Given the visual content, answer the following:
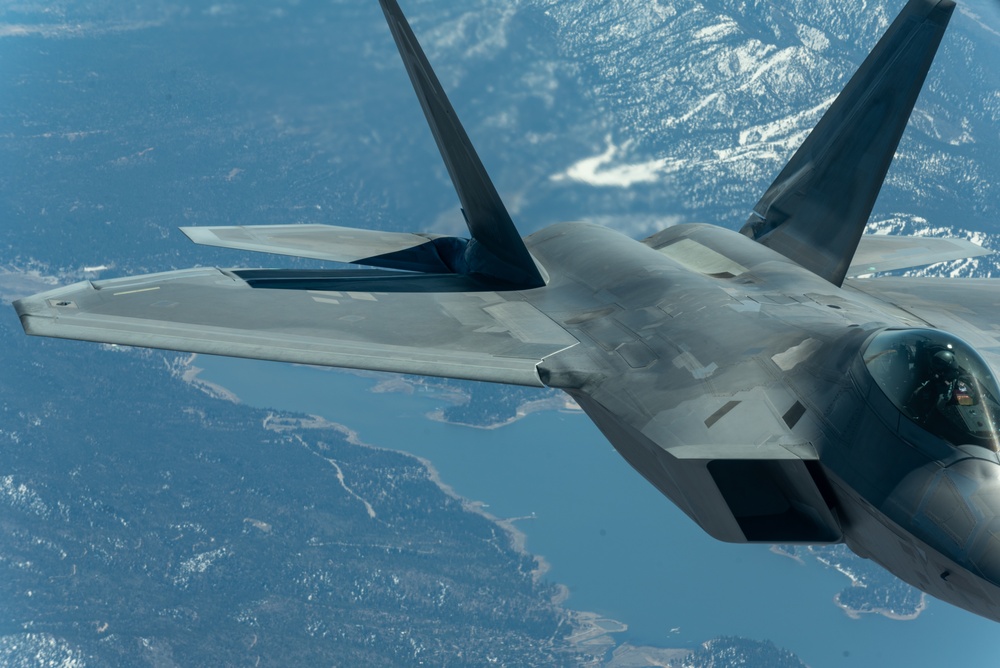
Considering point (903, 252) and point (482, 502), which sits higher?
point (903, 252)

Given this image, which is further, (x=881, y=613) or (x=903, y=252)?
(x=881, y=613)

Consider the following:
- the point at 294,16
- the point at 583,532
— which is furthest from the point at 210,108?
the point at 583,532

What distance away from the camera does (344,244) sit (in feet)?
70.5

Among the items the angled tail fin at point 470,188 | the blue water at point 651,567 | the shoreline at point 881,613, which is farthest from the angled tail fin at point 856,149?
the shoreline at point 881,613

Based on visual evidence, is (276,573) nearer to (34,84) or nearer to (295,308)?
(34,84)

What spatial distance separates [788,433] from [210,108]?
394ft

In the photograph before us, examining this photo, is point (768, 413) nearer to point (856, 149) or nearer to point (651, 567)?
point (856, 149)

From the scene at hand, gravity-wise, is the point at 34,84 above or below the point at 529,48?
below

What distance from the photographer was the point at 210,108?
398 feet

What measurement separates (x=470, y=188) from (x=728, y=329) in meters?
6.97

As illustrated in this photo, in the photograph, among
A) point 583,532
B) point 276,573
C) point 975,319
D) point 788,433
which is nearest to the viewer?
point 788,433

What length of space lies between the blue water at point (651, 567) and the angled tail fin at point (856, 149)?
85.6 metres

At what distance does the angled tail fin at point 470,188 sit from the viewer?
19.2 metres

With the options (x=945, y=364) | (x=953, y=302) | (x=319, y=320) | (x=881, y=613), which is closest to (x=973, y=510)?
(x=945, y=364)
